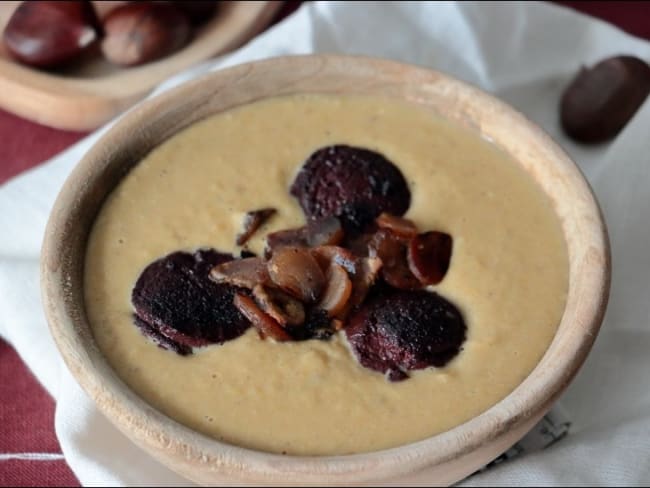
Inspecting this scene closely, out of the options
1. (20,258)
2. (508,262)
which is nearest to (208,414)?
(508,262)

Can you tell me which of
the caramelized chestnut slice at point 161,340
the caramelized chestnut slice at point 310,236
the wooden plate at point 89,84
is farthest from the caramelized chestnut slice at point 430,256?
Answer: the wooden plate at point 89,84

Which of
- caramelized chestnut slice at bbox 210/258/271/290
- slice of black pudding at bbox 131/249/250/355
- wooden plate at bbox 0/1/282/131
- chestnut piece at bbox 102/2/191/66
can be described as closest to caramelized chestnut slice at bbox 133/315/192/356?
slice of black pudding at bbox 131/249/250/355

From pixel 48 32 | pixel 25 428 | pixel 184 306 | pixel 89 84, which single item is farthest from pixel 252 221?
pixel 48 32

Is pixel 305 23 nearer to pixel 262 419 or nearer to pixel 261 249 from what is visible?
pixel 261 249

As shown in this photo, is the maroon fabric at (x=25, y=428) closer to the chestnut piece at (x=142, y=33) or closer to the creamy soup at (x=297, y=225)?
the creamy soup at (x=297, y=225)

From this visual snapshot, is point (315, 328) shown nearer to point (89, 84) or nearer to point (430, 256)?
point (430, 256)

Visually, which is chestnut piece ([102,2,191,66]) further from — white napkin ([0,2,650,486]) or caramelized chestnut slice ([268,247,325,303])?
caramelized chestnut slice ([268,247,325,303])
